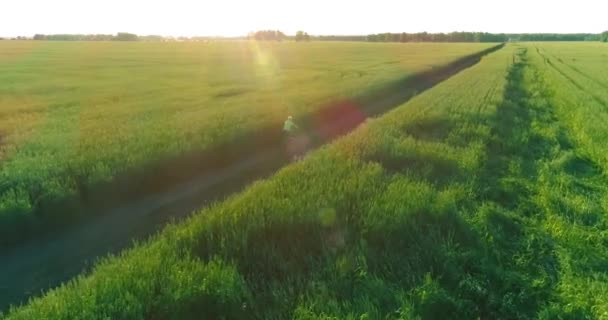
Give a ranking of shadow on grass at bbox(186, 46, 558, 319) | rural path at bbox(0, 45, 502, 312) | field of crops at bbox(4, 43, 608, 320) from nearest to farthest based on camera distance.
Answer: field of crops at bbox(4, 43, 608, 320)
shadow on grass at bbox(186, 46, 558, 319)
rural path at bbox(0, 45, 502, 312)

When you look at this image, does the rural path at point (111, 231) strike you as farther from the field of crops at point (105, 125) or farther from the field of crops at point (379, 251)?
the field of crops at point (379, 251)

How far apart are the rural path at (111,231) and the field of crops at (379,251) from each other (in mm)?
1240

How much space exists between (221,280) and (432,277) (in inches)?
98.0

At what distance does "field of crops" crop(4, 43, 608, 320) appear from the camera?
4734 millimetres

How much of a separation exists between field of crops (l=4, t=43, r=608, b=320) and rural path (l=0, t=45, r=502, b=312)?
48.8 inches

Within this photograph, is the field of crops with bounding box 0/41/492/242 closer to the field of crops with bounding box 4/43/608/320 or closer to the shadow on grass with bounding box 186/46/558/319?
the field of crops with bounding box 4/43/608/320

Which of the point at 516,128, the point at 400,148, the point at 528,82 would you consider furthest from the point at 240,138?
the point at 528,82

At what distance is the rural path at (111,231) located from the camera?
669 centimetres

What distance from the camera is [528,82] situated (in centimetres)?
3322

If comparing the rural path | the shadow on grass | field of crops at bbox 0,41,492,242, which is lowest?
the rural path

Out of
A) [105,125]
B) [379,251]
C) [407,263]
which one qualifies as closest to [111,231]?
[379,251]

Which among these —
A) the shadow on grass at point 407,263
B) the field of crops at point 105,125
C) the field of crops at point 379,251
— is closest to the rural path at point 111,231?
the field of crops at point 105,125

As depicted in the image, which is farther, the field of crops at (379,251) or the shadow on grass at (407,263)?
the shadow on grass at (407,263)

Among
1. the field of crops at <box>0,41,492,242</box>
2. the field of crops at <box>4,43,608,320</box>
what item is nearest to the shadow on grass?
the field of crops at <box>4,43,608,320</box>
